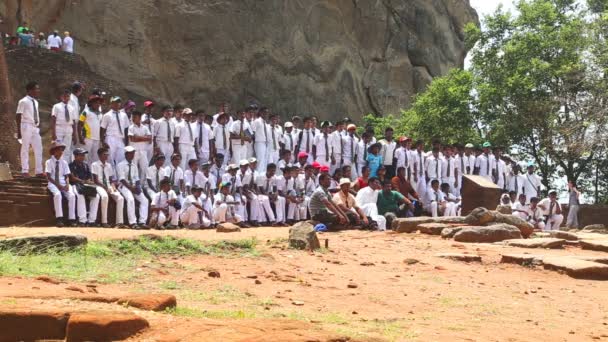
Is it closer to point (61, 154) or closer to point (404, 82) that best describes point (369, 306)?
point (61, 154)

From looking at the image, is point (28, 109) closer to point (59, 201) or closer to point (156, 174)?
point (59, 201)

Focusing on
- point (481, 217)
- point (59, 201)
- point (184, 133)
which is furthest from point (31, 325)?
point (184, 133)

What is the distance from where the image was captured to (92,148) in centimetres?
1249

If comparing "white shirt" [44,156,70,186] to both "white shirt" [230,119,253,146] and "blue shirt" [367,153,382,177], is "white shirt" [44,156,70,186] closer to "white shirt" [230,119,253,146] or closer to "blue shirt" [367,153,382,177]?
"white shirt" [230,119,253,146]

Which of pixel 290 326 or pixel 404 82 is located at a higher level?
pixel 404 82

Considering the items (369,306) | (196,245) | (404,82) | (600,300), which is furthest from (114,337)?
(404,82)

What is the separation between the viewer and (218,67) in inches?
971

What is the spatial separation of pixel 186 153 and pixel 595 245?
7.76 metres

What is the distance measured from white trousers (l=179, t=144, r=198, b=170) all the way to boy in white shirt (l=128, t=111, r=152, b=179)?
35.9 inches

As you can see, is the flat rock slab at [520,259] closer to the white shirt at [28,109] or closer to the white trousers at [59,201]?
the white trousers at [59,201]

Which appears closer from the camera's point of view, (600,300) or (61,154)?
(600,300)

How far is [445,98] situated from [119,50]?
11274 mm

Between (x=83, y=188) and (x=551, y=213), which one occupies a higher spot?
(x=83, y=188)

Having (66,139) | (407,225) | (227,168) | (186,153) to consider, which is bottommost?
(407,225)
